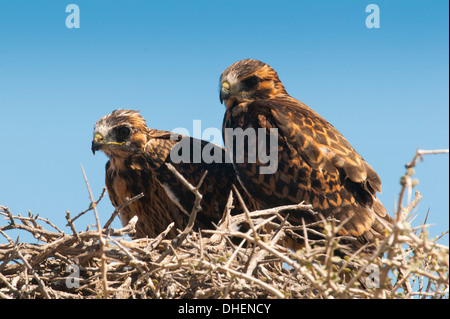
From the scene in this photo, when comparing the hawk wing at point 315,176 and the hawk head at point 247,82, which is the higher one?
the hawk head at point 247,82

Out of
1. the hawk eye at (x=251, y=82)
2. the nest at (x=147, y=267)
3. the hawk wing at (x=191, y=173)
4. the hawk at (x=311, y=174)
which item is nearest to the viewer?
the nest at (x=147, y=267)

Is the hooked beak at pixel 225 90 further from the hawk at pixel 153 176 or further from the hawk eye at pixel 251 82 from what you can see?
the hawk at pixel 153 176

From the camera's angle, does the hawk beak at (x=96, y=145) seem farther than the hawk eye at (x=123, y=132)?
No

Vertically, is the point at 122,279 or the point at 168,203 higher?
the point at 168,203

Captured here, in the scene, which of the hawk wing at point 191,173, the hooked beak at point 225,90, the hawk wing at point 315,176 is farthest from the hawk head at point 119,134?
the hawk wing at point 315,176

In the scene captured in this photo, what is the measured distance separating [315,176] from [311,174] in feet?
0.14

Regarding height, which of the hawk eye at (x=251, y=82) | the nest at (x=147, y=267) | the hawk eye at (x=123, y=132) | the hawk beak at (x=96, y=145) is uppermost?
the hawk eye at (x=251, y=82)

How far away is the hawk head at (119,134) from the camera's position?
18.7 feet

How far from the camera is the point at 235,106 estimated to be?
234 inches
